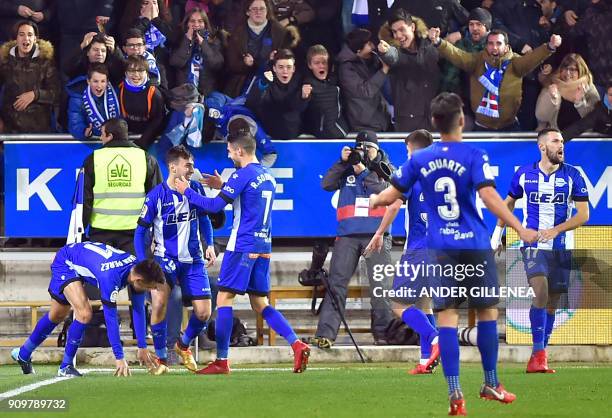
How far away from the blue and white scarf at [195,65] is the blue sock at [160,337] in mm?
4049

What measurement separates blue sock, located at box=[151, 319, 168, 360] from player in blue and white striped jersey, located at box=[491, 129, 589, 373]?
3140 millimetres

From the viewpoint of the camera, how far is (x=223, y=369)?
12633mm

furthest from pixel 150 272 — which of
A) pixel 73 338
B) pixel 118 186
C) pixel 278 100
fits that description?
pixel 278 100

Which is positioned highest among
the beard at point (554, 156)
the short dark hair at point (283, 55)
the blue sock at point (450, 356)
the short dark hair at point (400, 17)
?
the short dark hair at point (400, 17)

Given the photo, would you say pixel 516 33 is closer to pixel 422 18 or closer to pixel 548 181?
pixel 422 18

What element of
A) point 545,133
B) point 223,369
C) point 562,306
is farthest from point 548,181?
point 223,369

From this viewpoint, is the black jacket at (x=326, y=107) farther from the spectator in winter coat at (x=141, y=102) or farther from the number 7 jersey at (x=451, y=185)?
the number 7 jersey at (x=451, y=185)

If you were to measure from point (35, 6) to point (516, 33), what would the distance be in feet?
18.8

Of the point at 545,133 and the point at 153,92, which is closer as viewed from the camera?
the point at 545,133

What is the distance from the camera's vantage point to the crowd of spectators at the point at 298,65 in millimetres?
15867

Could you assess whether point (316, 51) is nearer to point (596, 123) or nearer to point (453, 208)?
point (596, 123)

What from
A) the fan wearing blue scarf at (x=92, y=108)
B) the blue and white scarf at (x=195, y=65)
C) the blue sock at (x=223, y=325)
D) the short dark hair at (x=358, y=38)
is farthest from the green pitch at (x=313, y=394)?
the short dark hair at (x=358, y=38)

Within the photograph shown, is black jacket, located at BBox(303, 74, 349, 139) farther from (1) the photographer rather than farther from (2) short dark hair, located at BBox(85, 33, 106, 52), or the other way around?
(2) short dark hair, located at BBox(85, 33, 106, 52)

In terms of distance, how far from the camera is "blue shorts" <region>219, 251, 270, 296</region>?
12539mm
